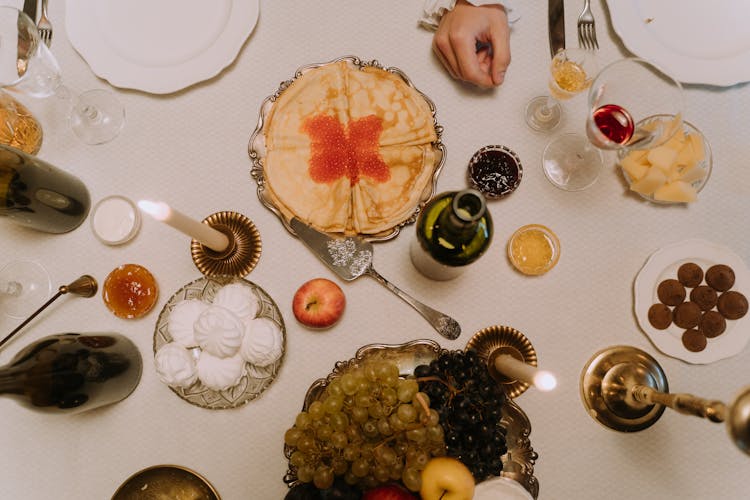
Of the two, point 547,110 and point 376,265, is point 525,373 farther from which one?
point 547,110

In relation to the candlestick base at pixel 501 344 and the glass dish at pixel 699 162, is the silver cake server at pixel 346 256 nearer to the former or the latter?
the candlestick base at pixel 501 344

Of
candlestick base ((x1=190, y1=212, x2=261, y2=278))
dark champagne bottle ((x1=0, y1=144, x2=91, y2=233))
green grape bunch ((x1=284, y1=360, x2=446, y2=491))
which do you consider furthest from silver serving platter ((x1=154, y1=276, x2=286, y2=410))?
dark champagne bottle ((x1=0, y1=144, x2=91, y2=233))

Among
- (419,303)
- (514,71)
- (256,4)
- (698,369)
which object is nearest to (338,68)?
(256,4)

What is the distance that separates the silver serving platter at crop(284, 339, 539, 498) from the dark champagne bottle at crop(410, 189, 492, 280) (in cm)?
16

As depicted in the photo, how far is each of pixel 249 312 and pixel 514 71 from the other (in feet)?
2.28

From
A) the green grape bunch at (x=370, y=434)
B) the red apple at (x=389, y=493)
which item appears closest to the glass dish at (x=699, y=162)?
the green grape bunch at (x=370, y=434)

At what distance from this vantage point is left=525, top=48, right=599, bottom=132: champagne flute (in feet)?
3.02

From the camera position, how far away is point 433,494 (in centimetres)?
69

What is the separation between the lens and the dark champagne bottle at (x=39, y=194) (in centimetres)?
78

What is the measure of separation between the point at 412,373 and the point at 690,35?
840 mm

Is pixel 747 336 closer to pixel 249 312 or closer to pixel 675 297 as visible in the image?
pixel 675 297

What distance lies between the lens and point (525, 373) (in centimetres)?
73

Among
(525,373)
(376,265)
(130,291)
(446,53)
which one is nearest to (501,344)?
(525,373)

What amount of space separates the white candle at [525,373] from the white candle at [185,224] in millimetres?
527
